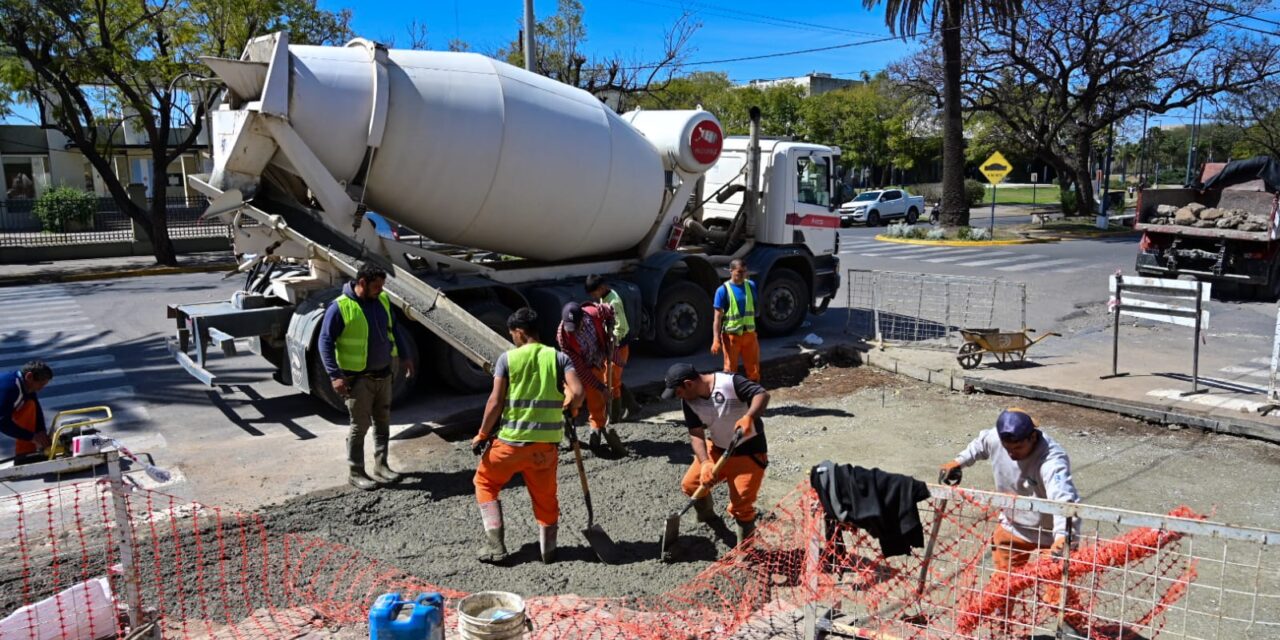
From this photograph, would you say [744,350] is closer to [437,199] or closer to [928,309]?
[437,199]

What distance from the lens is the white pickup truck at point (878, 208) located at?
3422cm

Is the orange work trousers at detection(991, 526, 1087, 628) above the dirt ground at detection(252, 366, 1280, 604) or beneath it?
above

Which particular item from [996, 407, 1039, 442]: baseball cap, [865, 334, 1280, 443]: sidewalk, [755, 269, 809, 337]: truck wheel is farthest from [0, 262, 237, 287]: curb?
[996, 407, 1039, 442]: baseball cap

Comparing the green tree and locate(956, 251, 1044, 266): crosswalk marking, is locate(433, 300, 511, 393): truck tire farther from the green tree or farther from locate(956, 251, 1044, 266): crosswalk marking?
locate(956, 251, 1044, 266): crosswalk marking

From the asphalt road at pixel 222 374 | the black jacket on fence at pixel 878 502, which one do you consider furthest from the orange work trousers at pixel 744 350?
the black jacket on fence at pixel 878 502

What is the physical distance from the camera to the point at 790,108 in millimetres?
52594

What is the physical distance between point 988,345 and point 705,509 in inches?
222

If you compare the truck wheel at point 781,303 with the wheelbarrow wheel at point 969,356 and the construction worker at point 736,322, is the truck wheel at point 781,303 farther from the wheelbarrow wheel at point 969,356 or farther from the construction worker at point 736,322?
the construction worker at point 736,322

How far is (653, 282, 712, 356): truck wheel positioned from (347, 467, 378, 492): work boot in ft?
16.7

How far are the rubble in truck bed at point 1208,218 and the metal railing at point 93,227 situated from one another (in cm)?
2148

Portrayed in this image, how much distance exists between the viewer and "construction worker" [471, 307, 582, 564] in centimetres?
520

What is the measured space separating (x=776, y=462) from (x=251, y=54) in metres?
6.03

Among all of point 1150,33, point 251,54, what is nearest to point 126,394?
point 251,54

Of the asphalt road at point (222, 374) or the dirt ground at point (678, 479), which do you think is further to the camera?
the asphalt road at point (222, 374)
